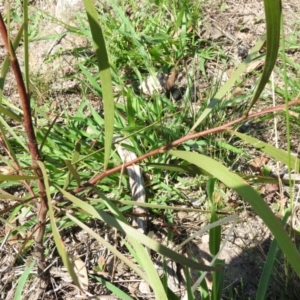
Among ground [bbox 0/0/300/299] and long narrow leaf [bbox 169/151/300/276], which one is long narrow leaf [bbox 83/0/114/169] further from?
ground [bbox 0/0/300/299]

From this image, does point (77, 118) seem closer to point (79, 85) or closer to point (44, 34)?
point (79, 85)

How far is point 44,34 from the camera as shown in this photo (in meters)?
2.20

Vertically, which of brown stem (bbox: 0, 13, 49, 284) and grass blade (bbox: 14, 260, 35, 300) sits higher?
brown stem (bbox: 0, 13, 49, 284)

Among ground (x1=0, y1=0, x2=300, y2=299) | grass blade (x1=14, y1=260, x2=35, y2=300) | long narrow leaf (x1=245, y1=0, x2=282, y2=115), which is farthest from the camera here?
ground (x1=0, y1=0, x2=300, y2=299)

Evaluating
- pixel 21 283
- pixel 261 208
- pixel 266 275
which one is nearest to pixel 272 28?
pixel 261 208

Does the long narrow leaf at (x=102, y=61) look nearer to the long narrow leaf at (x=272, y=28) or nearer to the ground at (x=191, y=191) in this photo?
the long narrow leaf at (x=272, y=28)

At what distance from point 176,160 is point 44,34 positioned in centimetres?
100

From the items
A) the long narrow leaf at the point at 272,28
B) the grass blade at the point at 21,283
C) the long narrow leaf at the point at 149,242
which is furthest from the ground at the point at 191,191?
the long narrow leaf at the point at 272,28

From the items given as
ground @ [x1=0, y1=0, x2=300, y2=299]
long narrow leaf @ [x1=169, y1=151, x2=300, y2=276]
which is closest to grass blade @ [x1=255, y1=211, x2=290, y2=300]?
ground @ [x1=0, y1=0, x2=300, y2=299]

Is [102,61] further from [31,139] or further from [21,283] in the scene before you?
[21,283]

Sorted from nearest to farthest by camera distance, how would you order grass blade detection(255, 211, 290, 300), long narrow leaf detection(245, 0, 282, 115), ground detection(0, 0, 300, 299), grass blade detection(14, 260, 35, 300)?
1. long narrow leaf detection(245, 0, 282, 115)
2. grass blade detection(255, 211, 290, 300)
3. grass blade detection(14, 260, 35, 300)
4. ground detection(0, 0, 300, 299)

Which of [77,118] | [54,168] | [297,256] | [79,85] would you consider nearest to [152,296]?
[54,168]

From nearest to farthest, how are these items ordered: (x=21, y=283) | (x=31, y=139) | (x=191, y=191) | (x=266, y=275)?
(x=31, y=139), (x=266, y=275), (x=21, y=283), (x=191, y=191)

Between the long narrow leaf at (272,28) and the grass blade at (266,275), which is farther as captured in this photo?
the grass blade at (266,275)
